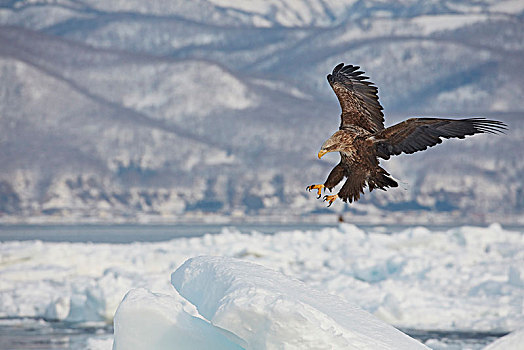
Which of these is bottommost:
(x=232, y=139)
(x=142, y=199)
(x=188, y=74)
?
(x=142, y=199)

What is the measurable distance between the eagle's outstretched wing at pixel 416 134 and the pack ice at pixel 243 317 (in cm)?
93

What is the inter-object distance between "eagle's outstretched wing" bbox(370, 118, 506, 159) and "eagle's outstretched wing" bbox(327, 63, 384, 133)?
1.90ft

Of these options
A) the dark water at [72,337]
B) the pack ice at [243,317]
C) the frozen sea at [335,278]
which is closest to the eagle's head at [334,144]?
the pack ice at [243,317]

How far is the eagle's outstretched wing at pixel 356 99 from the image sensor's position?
587 centimetres

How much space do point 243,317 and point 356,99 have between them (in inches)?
85.6

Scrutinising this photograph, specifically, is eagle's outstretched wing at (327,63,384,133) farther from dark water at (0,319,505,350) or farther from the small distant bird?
dark water at (0,319,505,350)

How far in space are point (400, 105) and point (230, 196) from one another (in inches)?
1761

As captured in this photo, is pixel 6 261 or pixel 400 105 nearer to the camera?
pixel 6 261

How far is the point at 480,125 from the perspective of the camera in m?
4.75

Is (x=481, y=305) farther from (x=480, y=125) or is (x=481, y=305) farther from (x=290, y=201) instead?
(x=290, y=201)

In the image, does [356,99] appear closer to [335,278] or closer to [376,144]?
[376,144]

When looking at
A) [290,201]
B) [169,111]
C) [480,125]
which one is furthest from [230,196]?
[480,125]

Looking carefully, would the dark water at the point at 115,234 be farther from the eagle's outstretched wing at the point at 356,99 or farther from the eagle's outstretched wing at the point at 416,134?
the eagle's outstretched wing at the point at 416,134

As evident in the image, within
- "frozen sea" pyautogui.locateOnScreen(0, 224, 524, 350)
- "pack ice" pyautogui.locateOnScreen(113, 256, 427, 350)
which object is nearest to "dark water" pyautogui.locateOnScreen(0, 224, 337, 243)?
"frozen sea" pyautogui.locateOnScreen(0, 224, 524, 350)
